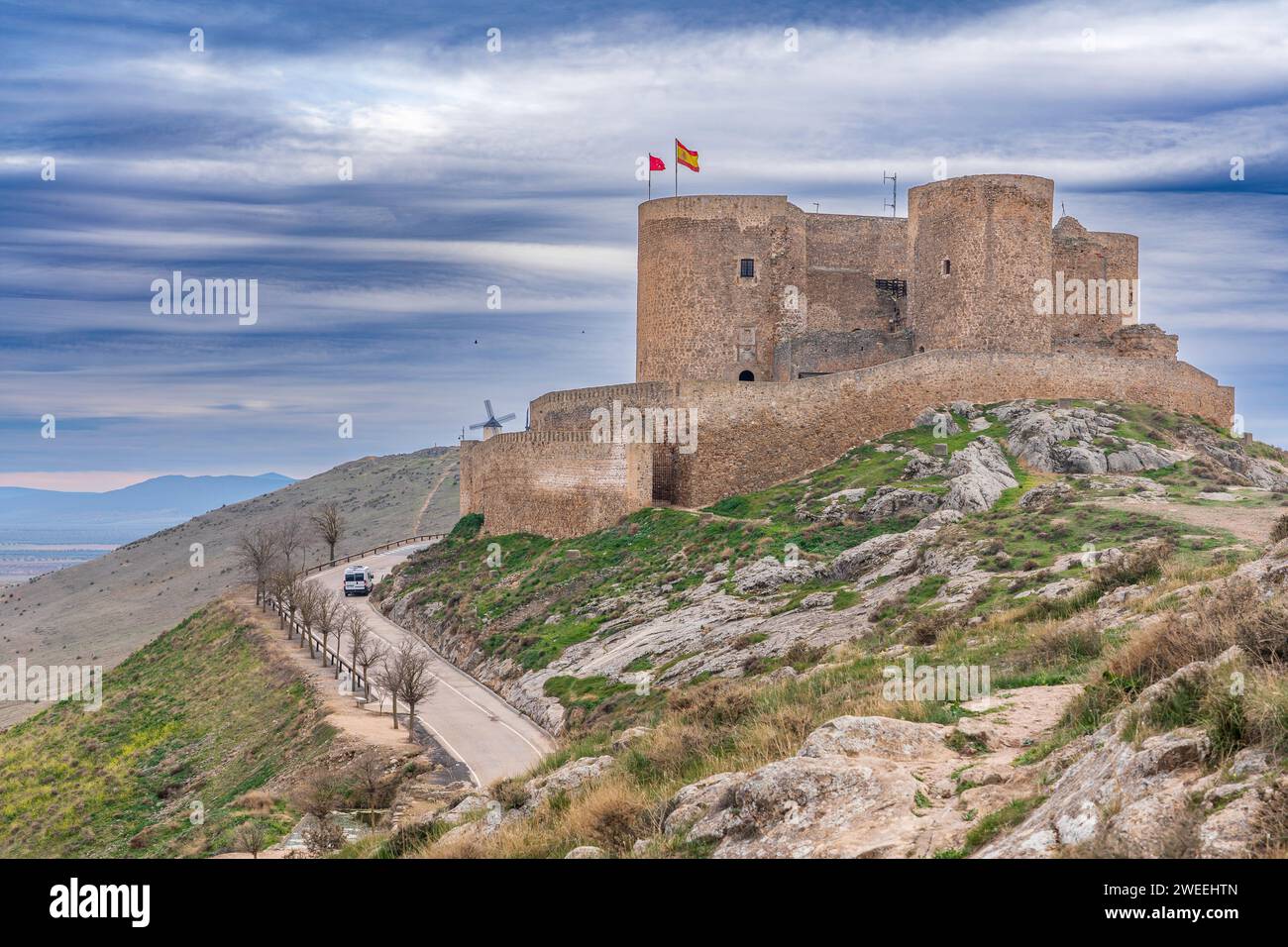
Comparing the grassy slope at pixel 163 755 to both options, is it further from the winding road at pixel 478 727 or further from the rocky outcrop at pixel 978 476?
the rocky outcrop at pixel 978 476

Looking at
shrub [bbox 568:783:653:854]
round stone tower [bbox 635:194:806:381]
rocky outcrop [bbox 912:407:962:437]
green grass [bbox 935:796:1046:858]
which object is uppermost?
round stone tower [bbox 635:194:806:381]

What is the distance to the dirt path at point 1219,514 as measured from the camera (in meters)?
25.3

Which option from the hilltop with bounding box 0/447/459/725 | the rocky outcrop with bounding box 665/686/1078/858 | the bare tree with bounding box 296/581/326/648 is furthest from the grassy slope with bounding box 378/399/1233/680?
the hilltop with bounding box 0/447/459/725

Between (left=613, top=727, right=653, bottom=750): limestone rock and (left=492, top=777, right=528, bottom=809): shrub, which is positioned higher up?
(left=613, top=727, right=653, bottom=750): limestone rock

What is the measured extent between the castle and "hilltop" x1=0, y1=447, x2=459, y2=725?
29761mm

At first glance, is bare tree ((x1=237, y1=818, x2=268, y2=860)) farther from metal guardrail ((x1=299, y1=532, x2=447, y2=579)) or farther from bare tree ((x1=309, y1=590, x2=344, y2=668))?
metal guardrail ((x1=299, y1=532, x2=447, y2=579))

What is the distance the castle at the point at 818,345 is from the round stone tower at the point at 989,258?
0.05 metres

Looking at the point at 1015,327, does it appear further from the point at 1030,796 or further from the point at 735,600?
the point at 1030,796

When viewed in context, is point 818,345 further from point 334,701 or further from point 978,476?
point 334,701

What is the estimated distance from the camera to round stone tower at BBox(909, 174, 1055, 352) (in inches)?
1647

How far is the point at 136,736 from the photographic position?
39.5 meters

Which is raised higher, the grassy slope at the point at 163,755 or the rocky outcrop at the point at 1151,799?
the rocky outcrop at the point at 1151,799

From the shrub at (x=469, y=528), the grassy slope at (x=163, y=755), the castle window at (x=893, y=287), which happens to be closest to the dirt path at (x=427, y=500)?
the shrub at (x=469, y=528)

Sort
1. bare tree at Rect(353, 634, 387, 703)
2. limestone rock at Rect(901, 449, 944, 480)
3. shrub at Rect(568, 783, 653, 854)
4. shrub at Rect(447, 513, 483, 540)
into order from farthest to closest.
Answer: shrub at Rect(447, 513, 483, 540) → limestone rock at Rect(901, 449, 944, 480) → bare tree at Rect(353, 634, 387, 703) → shrub at Rect(568, 783, 653, 854)
